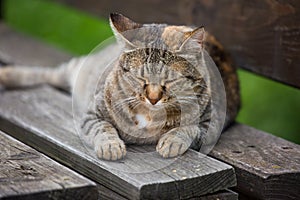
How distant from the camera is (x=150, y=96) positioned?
2.87m

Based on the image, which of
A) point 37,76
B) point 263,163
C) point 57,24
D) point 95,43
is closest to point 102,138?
point 263,163

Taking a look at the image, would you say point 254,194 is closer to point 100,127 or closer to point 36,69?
point 100,127

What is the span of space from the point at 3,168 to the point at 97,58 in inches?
56.0

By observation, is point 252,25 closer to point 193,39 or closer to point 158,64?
point 193,39

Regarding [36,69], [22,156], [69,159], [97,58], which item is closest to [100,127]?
[69,159]

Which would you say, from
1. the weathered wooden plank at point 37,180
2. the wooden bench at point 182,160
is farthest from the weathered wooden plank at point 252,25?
the weathered wooden plank at point 37,180

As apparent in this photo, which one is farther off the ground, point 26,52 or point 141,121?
point 141,121

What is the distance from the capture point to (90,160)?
9.73ft

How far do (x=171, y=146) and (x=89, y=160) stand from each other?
1.16 feet

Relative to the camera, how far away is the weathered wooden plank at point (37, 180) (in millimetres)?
2492

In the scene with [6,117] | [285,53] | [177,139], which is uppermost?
[285,53]

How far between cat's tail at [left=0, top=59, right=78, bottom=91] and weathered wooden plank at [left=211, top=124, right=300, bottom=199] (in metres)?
1.38

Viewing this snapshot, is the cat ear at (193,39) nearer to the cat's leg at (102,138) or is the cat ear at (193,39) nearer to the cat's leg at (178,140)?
the cat's leg at (178,140)

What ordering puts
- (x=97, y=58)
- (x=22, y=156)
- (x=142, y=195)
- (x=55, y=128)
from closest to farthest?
1. (x=142, y=195)
2. (x=22, y=156)
3. (x=55, y=128)
4. (x=97, y=58)
